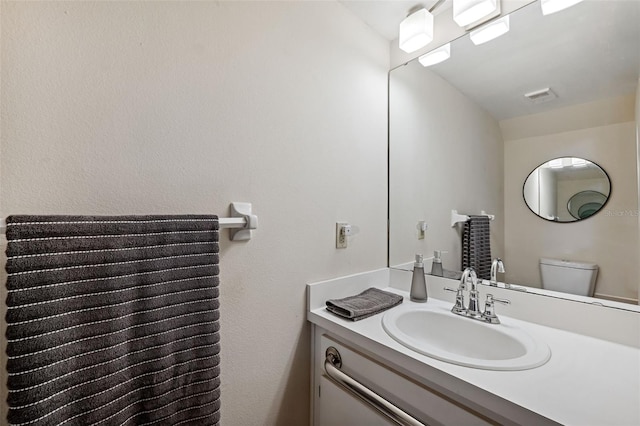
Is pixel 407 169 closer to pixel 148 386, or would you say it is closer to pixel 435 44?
pixel 435 44

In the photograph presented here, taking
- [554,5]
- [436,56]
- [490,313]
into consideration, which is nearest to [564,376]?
[490,313]

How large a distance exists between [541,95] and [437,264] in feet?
2.54

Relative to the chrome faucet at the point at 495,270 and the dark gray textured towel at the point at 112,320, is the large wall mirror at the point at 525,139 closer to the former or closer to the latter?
the chrome faucet at the point at 495,270

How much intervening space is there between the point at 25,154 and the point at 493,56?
155 cm

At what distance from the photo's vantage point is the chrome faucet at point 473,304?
97 cm

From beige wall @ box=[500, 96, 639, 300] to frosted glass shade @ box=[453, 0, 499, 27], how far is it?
0.43m

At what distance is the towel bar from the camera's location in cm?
81

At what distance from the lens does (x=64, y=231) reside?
21.5 inches

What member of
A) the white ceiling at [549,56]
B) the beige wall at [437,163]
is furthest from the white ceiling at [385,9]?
the beige wall at [437,163]

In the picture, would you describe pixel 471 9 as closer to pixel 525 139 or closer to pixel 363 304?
pixel 525 139

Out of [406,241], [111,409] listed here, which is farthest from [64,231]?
[406,241]

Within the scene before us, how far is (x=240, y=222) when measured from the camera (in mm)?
822

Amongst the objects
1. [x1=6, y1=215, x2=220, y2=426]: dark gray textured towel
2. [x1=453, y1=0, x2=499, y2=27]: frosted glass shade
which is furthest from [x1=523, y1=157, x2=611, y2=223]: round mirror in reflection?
[x1=6, y1=215, x2=220, y2=426]: dark gray textured towel

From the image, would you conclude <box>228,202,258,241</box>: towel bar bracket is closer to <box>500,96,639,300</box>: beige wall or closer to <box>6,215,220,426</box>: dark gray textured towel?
<box>6,215,220,426</box>: dark gray textured towel
